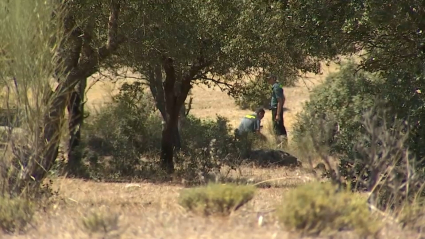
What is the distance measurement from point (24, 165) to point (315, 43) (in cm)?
426

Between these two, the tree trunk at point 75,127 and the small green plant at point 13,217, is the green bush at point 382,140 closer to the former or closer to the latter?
the small green plant at point 13,217

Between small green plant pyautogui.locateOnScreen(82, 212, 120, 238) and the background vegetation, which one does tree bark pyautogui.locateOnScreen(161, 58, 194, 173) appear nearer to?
the background vegetation

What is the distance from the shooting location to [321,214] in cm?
595

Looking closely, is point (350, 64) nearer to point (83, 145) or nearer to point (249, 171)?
point (249, 171)

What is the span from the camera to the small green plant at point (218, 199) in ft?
21.4

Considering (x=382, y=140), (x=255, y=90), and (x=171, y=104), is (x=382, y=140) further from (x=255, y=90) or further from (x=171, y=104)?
(x=255, y=90)

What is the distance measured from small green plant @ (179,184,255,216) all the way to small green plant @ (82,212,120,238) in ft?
2.67

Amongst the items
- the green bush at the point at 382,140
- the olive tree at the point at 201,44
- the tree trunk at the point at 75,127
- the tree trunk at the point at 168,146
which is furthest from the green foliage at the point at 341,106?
the tree trunk at the point at 75,127

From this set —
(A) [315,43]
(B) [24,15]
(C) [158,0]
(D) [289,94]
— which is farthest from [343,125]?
(D) [289,94]

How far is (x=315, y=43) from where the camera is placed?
32.6 feet

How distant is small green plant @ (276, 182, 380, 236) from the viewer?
5930 millimetres

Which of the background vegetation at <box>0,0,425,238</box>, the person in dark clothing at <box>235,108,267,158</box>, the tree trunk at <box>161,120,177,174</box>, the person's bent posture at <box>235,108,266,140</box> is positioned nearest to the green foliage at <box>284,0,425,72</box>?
the background vegetation at <box>0,0,425,238</box>

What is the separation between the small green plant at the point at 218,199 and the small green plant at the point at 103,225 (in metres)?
0.82

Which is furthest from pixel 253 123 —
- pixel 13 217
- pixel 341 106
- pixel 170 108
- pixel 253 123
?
pixel 13 217
